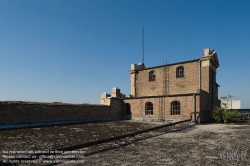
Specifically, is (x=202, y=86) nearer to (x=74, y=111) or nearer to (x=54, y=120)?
(x=74, y=111)

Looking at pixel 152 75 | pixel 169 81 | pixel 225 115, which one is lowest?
pixel 225 115

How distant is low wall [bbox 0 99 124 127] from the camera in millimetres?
12478

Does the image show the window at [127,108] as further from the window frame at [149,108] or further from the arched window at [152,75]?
the arched window at [152,75]

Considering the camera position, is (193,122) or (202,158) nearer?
(202,158)

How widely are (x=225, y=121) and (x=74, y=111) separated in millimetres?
15719

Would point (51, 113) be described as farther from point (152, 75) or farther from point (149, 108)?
point (152, 75)

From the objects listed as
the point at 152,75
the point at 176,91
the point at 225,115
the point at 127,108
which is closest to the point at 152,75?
A: the point at 152,75

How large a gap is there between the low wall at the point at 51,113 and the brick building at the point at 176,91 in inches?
97.7

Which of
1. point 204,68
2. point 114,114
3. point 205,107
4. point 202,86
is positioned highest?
point 204,68

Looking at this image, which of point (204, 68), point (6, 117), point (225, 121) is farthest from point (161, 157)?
point (204, 68)

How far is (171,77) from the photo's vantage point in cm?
2147

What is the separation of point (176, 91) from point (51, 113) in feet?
47.7

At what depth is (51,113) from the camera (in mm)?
15133

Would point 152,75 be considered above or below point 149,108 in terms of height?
above
